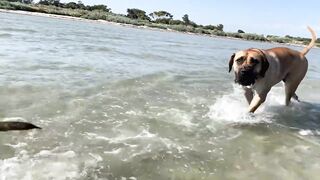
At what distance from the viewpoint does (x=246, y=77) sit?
769 centimetres

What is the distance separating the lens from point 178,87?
1088cm

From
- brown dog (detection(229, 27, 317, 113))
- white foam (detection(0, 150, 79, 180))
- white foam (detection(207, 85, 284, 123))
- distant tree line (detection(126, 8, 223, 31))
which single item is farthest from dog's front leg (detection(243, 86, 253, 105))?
distant tree line (detection(126, 8, 223, 31))

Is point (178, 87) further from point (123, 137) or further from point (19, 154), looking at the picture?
point (19, 154)

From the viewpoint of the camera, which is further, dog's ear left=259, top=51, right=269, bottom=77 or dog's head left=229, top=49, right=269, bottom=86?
dog's ear left=259, top=51, right=269, bottom=77

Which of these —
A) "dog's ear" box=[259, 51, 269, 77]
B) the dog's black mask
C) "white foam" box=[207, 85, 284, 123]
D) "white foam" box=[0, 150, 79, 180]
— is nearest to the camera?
"white foam" box=[0, 150, 79, 180]

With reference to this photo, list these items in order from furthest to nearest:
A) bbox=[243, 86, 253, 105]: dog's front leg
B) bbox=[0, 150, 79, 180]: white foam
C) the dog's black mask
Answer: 1. bbox=[243, 86, 253, 105]: dog's front leg
2. the dog's black mask
3. bbox=[0, 150, 79, 180]: white foam

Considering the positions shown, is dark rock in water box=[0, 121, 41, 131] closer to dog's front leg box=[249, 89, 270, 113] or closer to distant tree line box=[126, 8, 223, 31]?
dog's front leg box=[249, 89, 270, 113]

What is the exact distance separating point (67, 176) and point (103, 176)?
39 centimetres

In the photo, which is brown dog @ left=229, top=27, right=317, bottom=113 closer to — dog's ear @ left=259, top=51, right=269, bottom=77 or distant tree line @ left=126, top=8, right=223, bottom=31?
dog's ear @ left=259, top=51, right=269, bottom=77

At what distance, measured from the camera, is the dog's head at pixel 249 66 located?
7.67 m

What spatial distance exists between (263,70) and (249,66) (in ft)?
1.26

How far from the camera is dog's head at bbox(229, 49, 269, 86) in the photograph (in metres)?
7.67

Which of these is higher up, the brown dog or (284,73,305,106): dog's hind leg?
the brown dog

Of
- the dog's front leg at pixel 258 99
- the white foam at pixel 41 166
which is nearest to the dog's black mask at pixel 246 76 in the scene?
the dog's front leg at pixel 258 99
